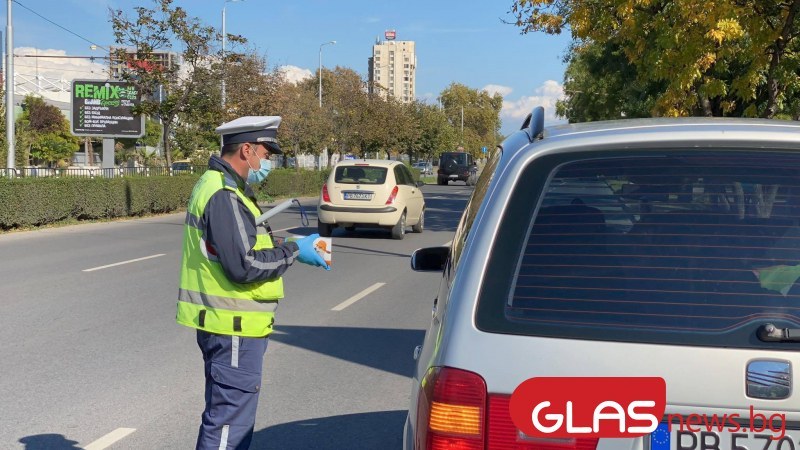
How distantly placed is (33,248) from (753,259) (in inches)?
633

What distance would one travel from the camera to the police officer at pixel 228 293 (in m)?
3.88

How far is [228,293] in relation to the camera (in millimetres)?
3959

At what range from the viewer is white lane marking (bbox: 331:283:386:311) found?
10453 mm

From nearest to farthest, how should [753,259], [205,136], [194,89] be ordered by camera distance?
[753,259]
[194,89]
[205,136]

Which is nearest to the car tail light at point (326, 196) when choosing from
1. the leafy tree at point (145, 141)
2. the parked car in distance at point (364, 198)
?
the parked car in distance at point (364, 198)

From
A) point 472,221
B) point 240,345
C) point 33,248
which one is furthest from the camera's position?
point 33,248

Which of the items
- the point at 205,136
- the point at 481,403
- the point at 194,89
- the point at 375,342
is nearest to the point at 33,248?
the point at 375,342

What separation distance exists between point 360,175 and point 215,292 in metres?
15.4

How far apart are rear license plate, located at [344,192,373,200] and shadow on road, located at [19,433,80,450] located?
1353cm

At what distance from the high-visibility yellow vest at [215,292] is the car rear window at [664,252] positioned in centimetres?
166

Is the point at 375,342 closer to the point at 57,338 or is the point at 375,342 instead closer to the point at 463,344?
the point at 57,338

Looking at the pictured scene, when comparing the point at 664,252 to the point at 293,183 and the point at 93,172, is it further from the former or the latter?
the point at 293,183

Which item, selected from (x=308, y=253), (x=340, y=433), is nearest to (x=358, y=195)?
(x=340, y=433)

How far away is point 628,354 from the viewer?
2393 millimetres
